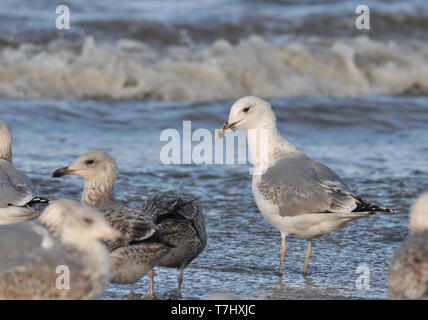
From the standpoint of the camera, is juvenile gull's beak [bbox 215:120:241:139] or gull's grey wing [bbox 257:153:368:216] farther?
juvenile gull's beak [bbox 215:120:241:139]

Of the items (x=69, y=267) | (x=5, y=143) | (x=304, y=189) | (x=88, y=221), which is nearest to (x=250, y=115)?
(x=304, y=189)

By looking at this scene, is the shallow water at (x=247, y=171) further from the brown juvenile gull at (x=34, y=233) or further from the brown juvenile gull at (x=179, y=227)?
the brown juvenile gull at (x=34, y=233)

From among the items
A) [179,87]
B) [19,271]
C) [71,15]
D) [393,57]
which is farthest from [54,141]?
[393,57]

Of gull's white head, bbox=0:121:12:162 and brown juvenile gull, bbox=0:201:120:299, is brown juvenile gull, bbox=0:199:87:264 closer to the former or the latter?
brown juvenile gull, bbox=0:201:120:299

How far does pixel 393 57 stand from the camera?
16172 mm

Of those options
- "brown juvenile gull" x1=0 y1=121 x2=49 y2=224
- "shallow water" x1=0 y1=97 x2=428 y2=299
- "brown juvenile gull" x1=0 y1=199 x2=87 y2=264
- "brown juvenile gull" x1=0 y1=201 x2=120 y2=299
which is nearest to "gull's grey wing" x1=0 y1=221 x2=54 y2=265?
"brown juvenile gull" x1=0 y1=199 x2=87 y2=264

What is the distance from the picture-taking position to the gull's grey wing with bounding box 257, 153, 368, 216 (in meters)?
5.47

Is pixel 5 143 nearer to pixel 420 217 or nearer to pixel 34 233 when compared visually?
pixel 34 233

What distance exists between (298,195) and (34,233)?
2.06 m

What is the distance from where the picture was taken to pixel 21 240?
13.9 ft

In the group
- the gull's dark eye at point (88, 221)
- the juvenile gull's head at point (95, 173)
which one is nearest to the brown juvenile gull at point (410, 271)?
the gull's dark eye at point (88, 221)

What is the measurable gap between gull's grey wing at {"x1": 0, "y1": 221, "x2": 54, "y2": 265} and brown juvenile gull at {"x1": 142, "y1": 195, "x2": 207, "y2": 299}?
2.87 feet

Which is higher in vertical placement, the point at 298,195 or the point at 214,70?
the point at 214,70

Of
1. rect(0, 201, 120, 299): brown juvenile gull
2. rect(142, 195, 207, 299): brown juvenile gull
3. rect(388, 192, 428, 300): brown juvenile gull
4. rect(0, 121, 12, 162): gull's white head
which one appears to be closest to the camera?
rect(0, 201, 120, 299): brown juvenile gull
